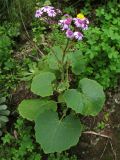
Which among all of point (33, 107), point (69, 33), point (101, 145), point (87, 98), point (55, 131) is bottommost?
point (101, 145)

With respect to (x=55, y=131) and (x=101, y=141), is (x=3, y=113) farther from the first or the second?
(x=101, y=141)

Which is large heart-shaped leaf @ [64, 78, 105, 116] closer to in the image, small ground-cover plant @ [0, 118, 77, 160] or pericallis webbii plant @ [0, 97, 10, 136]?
small ground-cover plant @ [0, 118, 77, 160]

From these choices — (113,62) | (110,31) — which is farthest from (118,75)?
(110,31)

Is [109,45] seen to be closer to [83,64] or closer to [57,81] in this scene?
[83,64]

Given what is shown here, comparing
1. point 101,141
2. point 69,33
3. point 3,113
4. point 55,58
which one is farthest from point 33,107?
point 69,33

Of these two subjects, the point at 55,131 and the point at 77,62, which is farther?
the point at 77,62

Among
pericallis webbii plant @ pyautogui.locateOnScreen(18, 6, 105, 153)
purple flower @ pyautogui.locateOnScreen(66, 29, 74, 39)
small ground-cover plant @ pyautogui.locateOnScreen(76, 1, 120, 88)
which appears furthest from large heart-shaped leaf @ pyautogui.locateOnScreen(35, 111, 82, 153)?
purple flower @ pyautogui.locateOnScreen(66, 29, 74, 39)

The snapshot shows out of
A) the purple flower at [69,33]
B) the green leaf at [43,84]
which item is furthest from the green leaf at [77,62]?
the purple flower at [69,33]
